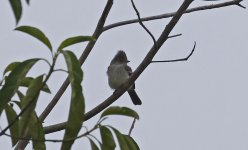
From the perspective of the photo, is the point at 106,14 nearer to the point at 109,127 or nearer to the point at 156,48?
the point at 156,48

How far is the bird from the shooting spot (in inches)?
369

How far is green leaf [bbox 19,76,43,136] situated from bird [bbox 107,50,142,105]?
6760 mm

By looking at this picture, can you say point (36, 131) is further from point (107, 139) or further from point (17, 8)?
point (17, 8)

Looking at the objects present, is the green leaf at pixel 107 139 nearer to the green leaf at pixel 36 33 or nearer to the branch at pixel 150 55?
the green leaf at pixel 36 33

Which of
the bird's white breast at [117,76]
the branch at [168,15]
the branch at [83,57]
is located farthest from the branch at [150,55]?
the bird's white breast at [117,76]

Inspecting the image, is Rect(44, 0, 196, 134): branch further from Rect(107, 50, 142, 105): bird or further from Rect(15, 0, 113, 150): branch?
Rect(107, 50, 142, 105): bird

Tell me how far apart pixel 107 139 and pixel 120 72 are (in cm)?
717

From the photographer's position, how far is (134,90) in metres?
10.4

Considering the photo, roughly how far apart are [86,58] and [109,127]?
5.08ft

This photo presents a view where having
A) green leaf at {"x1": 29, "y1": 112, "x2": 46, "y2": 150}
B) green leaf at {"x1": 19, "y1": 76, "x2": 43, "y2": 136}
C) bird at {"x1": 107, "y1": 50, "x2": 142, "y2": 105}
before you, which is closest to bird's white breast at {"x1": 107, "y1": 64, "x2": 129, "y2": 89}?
bird at {"x1": 107, "y1": 50, "x2": 142, "y2": 105}

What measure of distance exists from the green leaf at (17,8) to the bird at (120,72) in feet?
23.9

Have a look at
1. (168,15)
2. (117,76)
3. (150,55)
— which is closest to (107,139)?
(150,55)

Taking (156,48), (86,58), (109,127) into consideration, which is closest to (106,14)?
(86,58)

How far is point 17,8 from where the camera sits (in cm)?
165
